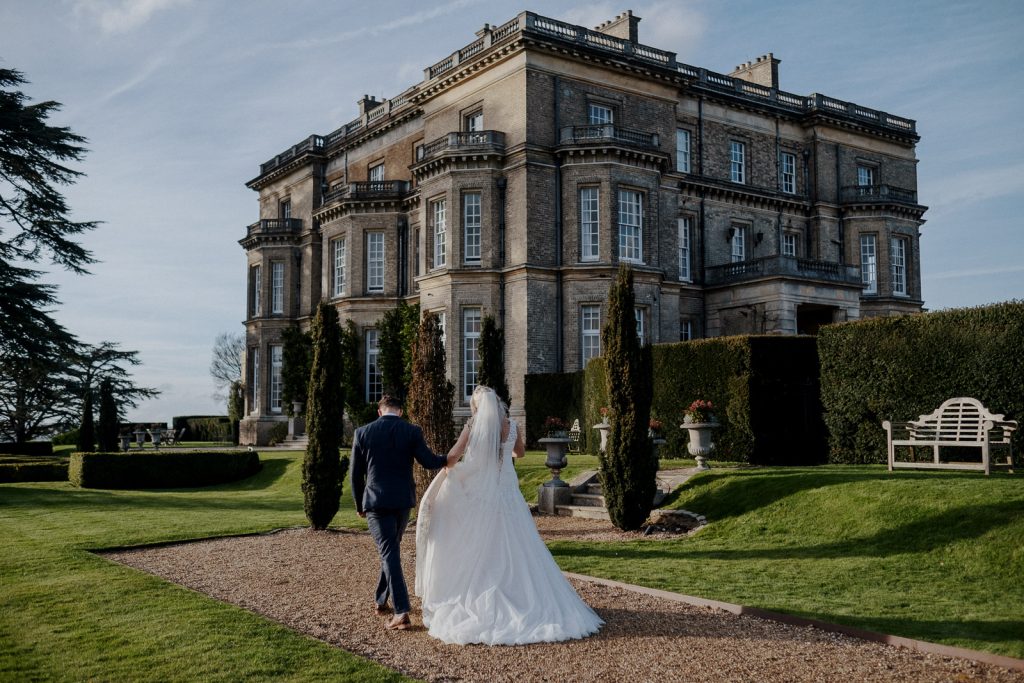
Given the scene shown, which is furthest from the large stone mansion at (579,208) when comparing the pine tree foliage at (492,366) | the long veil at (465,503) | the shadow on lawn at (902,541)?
the long veil at (465,503)

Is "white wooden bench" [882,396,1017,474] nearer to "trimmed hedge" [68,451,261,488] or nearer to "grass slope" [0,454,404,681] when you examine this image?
"grass slope" [0,454,404,681]

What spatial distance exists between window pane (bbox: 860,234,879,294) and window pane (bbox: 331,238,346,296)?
75.0ft

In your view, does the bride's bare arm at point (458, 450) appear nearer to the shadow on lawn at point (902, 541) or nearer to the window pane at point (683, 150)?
the shadow on lawn at point (902, 541)

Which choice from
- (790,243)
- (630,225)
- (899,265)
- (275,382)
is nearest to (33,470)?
(275,382)

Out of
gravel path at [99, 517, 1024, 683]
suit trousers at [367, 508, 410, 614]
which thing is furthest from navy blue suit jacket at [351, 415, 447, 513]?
gravel path at [99, 517, 1024, 683]

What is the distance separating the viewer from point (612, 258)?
28656mm

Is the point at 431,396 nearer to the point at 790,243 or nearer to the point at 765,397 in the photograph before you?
the point at 765,397

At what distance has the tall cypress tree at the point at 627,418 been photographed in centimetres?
1354

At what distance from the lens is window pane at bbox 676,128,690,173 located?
34.1 m

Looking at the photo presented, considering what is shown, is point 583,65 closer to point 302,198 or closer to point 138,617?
point 302,198

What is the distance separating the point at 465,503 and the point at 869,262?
34747mm

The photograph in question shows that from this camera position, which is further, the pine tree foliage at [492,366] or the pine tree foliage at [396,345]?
the pine tree foliage at [396,345]

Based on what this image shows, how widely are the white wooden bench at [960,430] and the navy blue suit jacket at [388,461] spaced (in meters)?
9.48

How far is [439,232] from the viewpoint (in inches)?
1219
